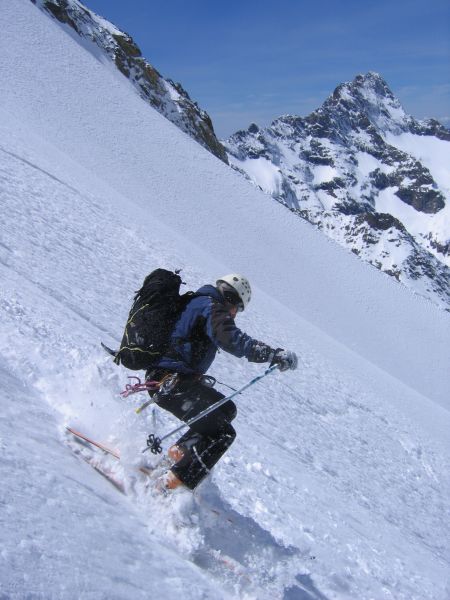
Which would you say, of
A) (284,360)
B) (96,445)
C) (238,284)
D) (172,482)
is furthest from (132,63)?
(172,482)

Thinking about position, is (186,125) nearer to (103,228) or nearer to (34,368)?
(103,228)

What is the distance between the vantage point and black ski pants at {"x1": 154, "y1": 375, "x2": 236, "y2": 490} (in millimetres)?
3939

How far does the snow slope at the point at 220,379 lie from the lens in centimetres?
290

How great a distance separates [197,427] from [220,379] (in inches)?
172

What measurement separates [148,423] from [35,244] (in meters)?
5.24

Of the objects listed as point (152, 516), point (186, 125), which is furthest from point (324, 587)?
point (186, 125)

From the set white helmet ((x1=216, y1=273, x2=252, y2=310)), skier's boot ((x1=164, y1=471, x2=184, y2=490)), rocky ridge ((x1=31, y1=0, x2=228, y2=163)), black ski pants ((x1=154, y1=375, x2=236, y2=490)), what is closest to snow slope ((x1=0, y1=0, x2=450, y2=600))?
skier's boot ((x1=164, y1=471, x2=184, y2=490))

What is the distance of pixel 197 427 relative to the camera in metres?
4.05

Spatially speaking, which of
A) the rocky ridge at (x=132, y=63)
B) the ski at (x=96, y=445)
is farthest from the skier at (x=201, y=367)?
the rocky ridge at (x=132, y=63)

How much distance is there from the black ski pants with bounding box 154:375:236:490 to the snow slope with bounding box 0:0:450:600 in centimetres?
26

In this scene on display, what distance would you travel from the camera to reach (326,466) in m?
7.35

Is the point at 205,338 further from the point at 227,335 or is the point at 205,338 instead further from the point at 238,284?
the point at 238,284

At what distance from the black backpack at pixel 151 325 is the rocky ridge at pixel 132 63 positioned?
49400 mm

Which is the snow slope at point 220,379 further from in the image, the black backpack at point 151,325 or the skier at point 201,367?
the black backpack at point 151,325
